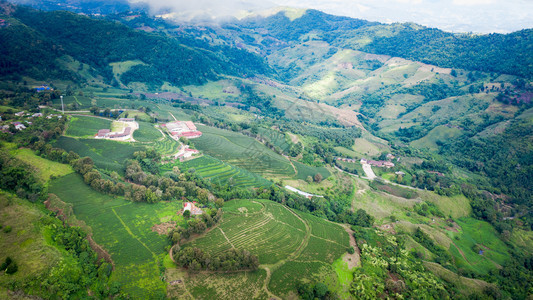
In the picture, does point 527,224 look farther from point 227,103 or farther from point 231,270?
point 227,103

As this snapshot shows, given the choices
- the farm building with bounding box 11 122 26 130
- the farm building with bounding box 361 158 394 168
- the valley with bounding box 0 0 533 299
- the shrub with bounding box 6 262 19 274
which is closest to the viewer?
the shrub with bounding box 6 262 19 274

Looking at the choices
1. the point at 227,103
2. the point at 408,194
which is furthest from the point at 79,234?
the point at 227,103

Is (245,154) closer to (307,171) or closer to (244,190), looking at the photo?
(307,171)

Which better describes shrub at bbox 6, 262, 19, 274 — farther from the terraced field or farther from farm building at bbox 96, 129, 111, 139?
farm building at bbox 96, 129, 111, 139

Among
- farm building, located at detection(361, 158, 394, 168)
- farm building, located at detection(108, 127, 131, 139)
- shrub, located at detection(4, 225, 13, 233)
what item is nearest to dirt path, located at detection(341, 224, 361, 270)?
shrub, located at detection(4, 225, 13, 233)

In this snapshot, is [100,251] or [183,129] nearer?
[100,251]

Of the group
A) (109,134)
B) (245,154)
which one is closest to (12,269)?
(109,134)
